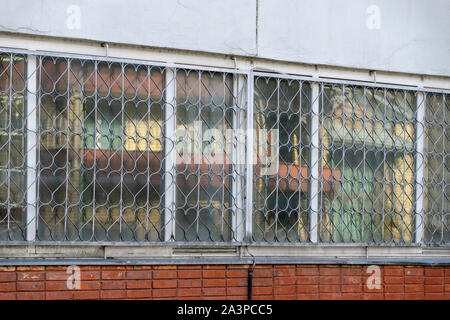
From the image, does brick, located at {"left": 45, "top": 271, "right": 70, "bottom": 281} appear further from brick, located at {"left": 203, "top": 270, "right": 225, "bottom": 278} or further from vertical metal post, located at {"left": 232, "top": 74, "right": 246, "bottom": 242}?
vertical metal post, located at {"left": 232, "top": 74, "right": 246, "bottom": 242}

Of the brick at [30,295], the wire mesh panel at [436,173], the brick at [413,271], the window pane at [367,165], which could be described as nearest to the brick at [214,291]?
the window pane at [367,165]

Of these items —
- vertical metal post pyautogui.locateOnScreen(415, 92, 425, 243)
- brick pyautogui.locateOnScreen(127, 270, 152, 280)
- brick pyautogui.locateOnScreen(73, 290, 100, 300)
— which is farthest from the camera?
vertical metal post pyautogui.locateOnScreen(415, 92, 425, 243)

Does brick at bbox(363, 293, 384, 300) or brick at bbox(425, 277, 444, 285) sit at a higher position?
brick at bbox(425, 277, 444, 285)

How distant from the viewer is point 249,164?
6059 mm

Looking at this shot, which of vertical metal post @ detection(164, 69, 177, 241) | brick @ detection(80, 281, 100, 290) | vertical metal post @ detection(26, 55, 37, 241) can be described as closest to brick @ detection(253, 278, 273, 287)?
vertical metal post @ detection(164, 69, 177, 241)

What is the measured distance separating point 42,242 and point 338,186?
276cm

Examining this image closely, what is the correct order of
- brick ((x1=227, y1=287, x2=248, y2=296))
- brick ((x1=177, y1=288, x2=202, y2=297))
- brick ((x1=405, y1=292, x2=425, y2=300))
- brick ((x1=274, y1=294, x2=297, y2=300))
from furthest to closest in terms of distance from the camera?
brick ((x1=405, y1=292, x2=425, y2=300)), brick ((x1=274, y1=294, x2=297, y2=300)), brick ((x1=227, y1=287, x2=248, y2=296)), brick ((x1=177, y1=288, x2=202, y2=297))

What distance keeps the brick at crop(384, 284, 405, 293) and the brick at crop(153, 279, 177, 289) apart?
209cm

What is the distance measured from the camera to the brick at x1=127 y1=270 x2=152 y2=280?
5.64 meters

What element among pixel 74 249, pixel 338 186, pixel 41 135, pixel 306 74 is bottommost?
pixel 74 249

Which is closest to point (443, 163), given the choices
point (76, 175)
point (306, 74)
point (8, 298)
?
point (306, 74)

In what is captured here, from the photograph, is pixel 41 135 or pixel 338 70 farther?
pixel 338 70

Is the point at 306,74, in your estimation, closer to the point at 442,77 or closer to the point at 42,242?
the point at 442,77

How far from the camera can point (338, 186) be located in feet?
20.9
